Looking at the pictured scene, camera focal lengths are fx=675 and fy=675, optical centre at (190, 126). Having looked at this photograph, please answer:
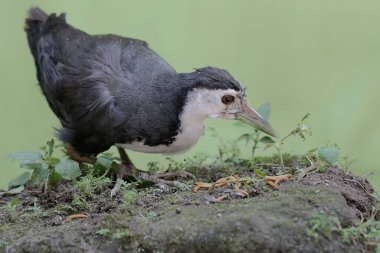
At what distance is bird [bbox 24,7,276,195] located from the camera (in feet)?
12.3

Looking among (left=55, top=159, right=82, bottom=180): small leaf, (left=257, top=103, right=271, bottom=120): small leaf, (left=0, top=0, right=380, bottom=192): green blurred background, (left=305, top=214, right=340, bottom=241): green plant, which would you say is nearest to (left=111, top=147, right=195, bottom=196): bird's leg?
(left=55, top=159, right=82, bottom=180): small leaf

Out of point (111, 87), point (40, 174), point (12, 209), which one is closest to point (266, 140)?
point (111, 87)

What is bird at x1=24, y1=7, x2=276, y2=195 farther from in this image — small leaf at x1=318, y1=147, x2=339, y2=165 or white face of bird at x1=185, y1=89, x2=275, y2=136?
small leaf at x1=318, y1=147, x2=339, y2=165

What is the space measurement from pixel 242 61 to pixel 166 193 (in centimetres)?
234

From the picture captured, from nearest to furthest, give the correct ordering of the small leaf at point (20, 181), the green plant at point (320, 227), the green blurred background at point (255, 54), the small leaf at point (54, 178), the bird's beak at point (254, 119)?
the green plant at point (320, 227), the small leaf at point (54, 178), the bird's beak at point (254, 119), the small leaf at point (20, 181), the green blurred background at point (255, 54)

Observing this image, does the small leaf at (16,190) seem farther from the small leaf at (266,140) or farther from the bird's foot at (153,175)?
the small leaf at (266,140)

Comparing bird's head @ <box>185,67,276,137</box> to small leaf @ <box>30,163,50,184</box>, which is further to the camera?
bird's head @ <box>185,67,276,137</box>

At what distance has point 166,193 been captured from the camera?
3.40 metres

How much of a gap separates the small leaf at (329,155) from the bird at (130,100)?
1.60ft

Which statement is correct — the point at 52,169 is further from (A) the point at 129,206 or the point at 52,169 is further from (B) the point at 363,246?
(B) the point at 363,246

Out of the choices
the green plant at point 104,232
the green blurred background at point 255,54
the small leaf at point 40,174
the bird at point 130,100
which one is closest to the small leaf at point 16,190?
the bird at point 130,100

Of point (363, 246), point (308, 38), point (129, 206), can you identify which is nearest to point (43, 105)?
point (308, 38)

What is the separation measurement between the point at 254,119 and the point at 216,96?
28cm

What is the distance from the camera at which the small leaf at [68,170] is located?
3318 mm
